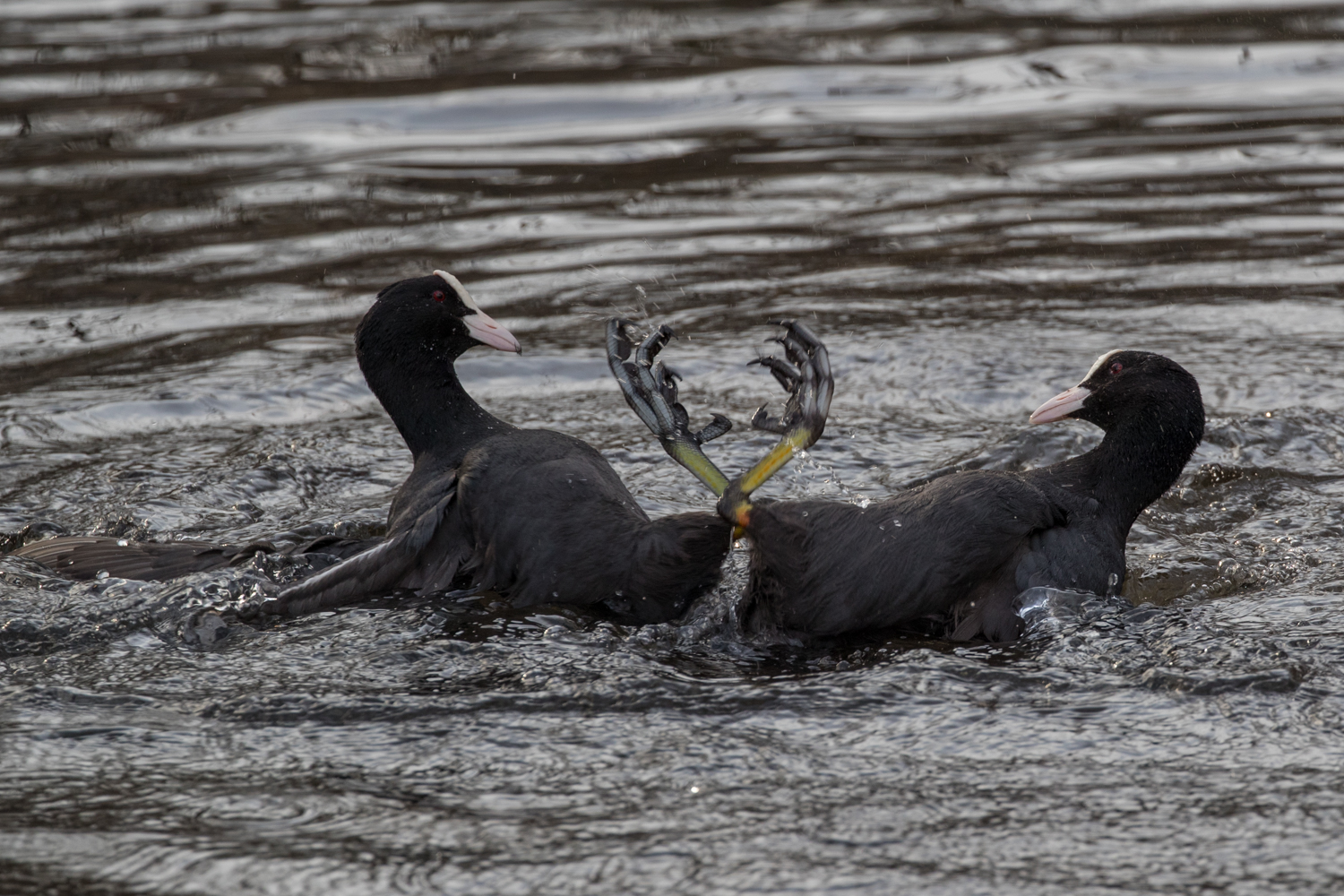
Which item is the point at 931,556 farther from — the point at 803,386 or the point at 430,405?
the point at 430,405

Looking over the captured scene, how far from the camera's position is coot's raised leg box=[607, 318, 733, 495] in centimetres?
412

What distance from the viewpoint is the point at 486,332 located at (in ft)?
14.3

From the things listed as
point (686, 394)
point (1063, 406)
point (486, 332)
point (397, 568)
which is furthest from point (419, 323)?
point (1063, 406)

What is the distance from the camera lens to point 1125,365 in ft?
13.0

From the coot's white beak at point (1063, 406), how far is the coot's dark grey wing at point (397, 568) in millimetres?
1443

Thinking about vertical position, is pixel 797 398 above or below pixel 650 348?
below

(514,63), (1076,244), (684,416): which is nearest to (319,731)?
(684,416)

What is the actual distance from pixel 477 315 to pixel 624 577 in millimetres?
1027

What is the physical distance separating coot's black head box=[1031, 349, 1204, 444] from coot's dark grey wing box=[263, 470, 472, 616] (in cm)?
153

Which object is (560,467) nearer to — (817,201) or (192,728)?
(192,728)

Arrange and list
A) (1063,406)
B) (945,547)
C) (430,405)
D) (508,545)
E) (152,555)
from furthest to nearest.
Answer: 1. (430,405)
2. (152,555)
3. (1063,406)
4. (508,545)
5. (945,547)

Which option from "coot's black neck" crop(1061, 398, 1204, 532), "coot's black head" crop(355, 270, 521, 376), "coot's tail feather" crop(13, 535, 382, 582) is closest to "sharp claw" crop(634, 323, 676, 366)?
"coot's black head" crop(355, 270, 521, 376)

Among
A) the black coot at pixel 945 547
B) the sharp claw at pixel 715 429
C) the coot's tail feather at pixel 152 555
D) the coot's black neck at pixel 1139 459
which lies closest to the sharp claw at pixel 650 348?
the sharp claw at pixel 715 429

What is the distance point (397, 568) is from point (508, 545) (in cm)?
27
